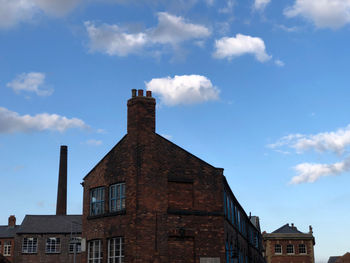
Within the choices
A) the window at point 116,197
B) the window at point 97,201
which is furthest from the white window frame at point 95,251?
the window at point 116,197

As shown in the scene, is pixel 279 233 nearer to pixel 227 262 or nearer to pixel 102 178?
pixel 227 262

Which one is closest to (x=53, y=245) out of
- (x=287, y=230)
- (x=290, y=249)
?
(x=290, y=249)

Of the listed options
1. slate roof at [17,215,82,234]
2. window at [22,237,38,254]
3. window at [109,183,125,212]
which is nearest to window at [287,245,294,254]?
slate roof at [17,215,82,234]

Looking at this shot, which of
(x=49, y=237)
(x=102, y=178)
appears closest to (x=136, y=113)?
(x=102, y=178)

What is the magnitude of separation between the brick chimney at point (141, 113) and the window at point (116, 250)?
6.59 m

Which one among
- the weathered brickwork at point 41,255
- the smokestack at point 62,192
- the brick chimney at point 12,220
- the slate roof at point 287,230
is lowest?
the weathered brickwork at point 41,255

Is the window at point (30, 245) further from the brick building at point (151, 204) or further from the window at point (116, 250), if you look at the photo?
the window at point (116, 250)

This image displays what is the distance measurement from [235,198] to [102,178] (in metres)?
11.5

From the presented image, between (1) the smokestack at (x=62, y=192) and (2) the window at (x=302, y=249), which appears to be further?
(1) the smokestack at (x=62, y=192)

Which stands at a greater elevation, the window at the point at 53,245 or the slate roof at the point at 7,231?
the slate roof at the point at 7,231

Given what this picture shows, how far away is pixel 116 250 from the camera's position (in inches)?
1040

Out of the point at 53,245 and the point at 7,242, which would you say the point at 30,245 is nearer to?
the point at 53,245

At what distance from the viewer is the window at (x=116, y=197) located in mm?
27344

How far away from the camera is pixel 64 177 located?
216 ft
